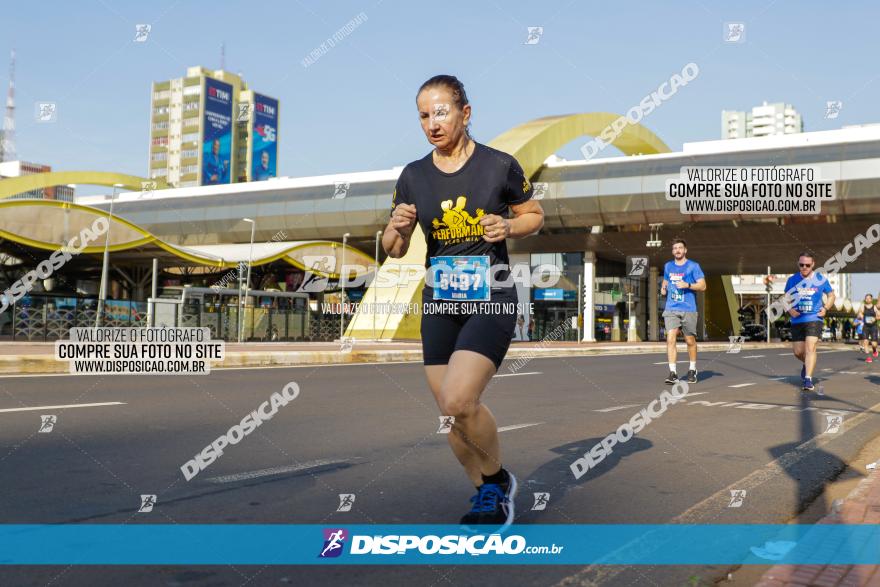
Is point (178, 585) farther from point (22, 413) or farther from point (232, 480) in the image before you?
point (22, 413)

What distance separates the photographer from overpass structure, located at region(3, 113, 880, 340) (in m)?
38.9

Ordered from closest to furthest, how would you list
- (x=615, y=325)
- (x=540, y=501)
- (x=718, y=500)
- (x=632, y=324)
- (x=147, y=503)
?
(x=147, y=503)
(x=540, y=501)
(x=718, y=500)
(x=615, y=325)
(x=632, y=324)

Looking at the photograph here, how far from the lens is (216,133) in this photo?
472 ft

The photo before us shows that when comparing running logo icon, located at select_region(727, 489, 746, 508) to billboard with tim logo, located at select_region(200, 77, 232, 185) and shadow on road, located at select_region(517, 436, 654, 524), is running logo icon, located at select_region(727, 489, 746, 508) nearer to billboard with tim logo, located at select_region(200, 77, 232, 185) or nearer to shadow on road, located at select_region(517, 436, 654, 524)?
shadow on road, located at select_region(517, 436, 654, 524)

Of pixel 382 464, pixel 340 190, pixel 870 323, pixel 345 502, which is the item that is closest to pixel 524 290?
pixel 340 190

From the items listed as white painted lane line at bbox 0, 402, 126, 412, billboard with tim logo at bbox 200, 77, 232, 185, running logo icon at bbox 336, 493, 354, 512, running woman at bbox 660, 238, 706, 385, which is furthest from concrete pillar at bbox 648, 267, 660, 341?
billboard with tim logo at bbox 200, 77, 232, 185

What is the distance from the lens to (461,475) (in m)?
4.95

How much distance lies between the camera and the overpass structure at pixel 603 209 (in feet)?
128

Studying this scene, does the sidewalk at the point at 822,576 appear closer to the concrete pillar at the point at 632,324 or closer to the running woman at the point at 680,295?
the running woman at the point at 680,295

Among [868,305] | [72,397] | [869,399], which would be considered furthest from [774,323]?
[72,397]

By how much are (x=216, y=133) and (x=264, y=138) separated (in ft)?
32.3

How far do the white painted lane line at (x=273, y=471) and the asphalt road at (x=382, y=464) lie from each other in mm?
29

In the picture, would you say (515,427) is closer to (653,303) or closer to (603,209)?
(603,209)

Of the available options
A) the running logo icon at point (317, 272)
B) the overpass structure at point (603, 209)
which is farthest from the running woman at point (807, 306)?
the running logo icon at point (317, 272)
